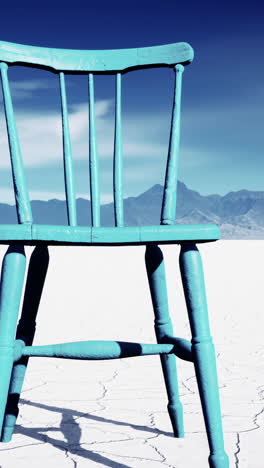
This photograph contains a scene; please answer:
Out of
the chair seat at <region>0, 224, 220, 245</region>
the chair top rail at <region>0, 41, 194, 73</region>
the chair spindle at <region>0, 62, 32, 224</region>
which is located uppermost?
the chair top rail at <region>0, 41, 194, 73</region>

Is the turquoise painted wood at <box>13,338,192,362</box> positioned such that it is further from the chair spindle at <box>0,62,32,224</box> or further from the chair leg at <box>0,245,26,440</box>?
the chair spindle at <box>0,62,32,224</box>

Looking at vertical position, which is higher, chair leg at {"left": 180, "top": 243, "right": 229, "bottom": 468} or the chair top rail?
the chair top rail

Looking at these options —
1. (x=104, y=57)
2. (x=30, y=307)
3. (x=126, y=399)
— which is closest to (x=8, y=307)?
(x=30, y=307)

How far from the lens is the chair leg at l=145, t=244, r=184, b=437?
1881 millimetres

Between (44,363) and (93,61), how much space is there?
1.87 metres

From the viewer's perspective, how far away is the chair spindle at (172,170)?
167cm

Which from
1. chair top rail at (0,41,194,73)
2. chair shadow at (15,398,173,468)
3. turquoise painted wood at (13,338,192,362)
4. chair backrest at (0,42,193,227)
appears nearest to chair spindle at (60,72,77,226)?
chair backrest at (0,42,193,227)

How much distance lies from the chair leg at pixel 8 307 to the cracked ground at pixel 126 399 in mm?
457

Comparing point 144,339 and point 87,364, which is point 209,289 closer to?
point 144,339

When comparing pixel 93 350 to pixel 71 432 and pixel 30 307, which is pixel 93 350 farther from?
pixel 71 432

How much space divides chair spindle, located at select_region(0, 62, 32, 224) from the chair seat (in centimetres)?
11

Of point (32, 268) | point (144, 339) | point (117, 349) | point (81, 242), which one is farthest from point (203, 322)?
point (144, 339)

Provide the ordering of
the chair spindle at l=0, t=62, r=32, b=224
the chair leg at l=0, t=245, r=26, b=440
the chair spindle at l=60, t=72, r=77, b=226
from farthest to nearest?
the chair spindle at l=60, t=72, r=77, b=226, the chair spindle at l=0, t=62, r=32, b=224, the chair leg at l=0, t=245, r=26, b=440

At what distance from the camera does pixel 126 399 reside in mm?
2529
